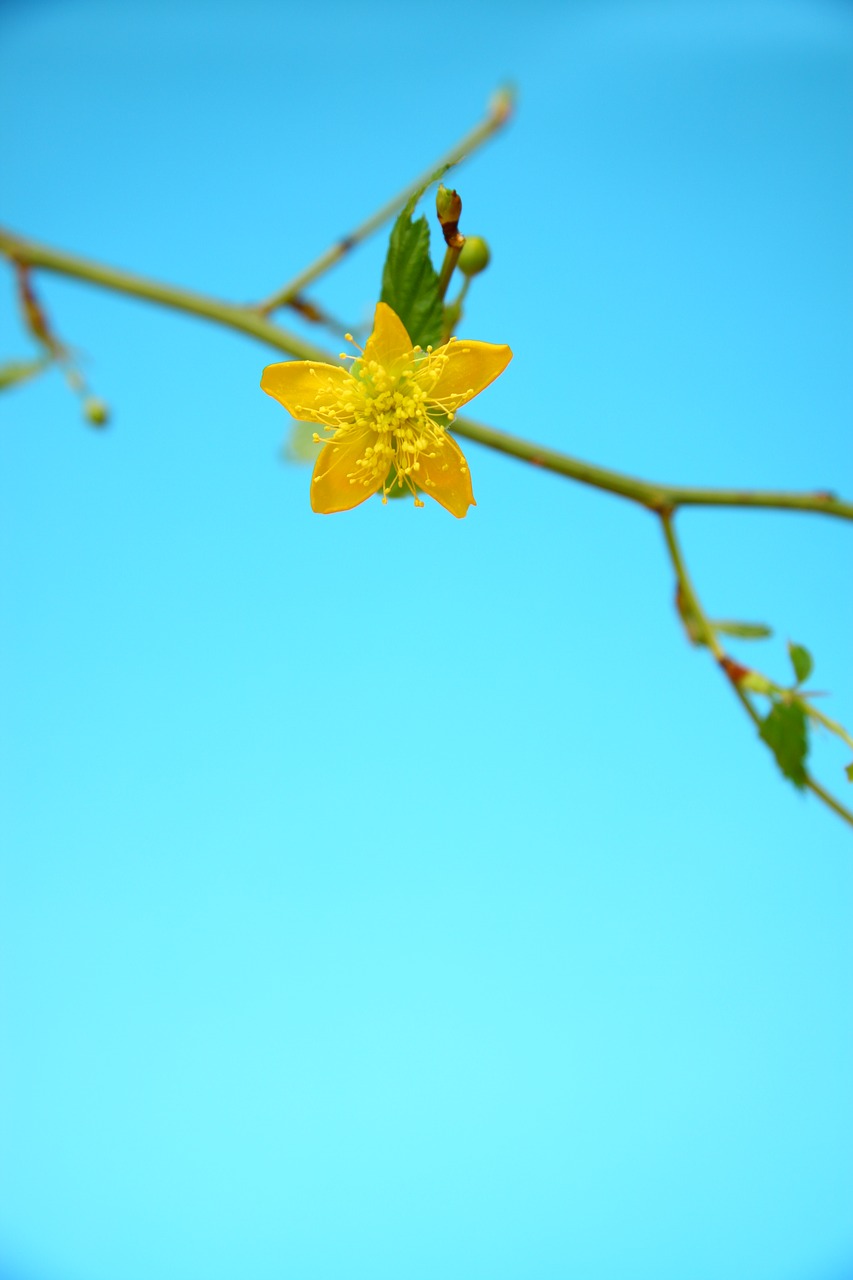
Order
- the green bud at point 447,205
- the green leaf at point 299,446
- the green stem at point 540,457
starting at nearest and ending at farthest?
the green bud at point 447,205
the green stem at point 540,457
the green leaf at point 299,446

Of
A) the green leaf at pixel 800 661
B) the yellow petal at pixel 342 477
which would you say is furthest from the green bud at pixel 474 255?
the green leaf at pixel 800 661

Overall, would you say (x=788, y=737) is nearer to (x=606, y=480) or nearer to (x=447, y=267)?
(x=606, y=480)

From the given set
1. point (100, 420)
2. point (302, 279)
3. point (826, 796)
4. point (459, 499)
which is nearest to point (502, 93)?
point (302, 279)

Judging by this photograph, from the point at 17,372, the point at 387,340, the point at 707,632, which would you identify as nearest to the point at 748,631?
the point at 707,632

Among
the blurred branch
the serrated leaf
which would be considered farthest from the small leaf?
the serrated leaf

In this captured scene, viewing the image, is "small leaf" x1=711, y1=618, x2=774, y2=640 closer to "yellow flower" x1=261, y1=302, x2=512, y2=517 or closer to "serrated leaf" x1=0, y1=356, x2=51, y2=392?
"yellow flower" x1=261, y1=302, x2=512, y2=517

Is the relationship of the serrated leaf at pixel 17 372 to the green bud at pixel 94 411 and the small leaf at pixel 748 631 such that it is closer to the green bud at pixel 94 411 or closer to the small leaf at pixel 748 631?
the green bud at pixel 94 411
